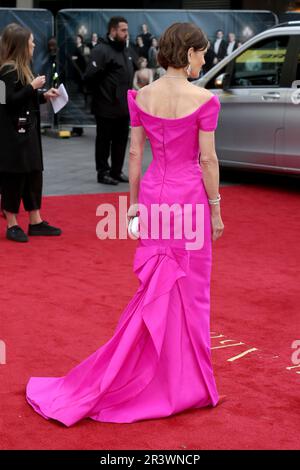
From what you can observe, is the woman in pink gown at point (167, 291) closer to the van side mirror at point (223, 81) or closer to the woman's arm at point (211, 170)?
the woman's arm at point (211, 170)

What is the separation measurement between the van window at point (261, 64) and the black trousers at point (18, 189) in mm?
4080

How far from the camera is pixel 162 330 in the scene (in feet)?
14.3

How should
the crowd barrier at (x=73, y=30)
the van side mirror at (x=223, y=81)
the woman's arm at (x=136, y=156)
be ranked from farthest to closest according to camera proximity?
the crowd barrier at (x=73, y=30) → the van side mirror at (x=223, y=81) → the woman's arm at (x=136, y=156)

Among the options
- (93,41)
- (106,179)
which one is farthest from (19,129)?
(93,41)

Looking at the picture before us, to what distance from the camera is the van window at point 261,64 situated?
451 inches

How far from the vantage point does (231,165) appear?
11.9 metres

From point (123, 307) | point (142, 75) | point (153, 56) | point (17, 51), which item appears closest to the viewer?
point (123, 307)

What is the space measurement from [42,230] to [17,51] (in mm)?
1650

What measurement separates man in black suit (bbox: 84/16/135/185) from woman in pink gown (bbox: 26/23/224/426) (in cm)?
669

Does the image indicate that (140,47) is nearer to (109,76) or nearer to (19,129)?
(109,76)

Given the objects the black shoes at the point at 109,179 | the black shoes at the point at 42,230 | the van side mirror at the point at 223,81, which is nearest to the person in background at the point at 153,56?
the van side mirror at the point at 223,81

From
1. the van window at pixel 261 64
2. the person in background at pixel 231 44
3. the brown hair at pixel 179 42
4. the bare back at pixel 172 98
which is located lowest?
the person in background at pixel 231 44
